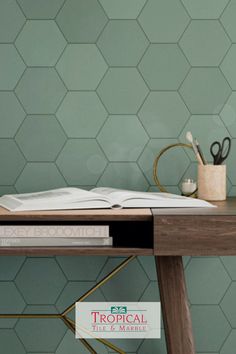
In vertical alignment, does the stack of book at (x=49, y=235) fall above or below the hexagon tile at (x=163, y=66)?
below

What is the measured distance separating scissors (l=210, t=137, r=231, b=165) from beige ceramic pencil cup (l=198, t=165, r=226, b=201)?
0.03 metres

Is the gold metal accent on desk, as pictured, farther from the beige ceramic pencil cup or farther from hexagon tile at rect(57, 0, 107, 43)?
hexagon tile at rect(57, 0, 107, 43)

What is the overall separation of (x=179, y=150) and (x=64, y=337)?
91cm

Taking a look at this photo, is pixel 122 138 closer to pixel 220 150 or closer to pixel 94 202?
pixel 220 150

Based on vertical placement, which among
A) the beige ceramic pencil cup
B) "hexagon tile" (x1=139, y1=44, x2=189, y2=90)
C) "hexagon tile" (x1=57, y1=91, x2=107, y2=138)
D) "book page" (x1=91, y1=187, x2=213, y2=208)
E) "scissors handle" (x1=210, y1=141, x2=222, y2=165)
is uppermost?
"hexagon tile" (x1=139, y1=44, x2=189, y2=90)

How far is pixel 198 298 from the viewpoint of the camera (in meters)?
2.46

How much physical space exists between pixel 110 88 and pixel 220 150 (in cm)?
53

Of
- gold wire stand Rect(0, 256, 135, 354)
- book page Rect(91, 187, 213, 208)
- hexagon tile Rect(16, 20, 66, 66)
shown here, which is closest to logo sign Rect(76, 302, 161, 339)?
gold wire stand Rect(0, 256, 135, 354)

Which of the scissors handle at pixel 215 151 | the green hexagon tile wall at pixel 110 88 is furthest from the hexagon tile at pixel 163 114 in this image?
the scissors handle at pixel 215 151

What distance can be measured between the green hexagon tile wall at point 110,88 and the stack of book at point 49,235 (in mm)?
612

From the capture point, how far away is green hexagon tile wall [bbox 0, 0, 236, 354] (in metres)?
2.38

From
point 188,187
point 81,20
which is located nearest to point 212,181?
point 188,187

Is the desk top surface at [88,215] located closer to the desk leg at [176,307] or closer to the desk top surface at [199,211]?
the desk top surface at [199,211]

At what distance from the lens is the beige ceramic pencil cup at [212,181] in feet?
7.06
